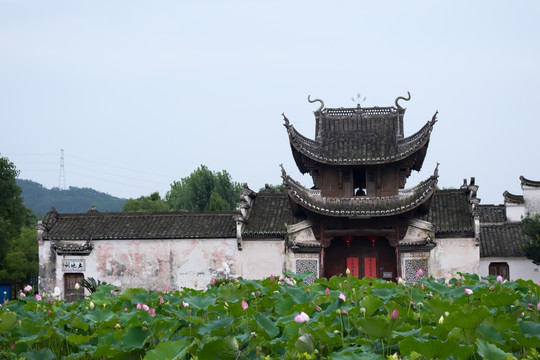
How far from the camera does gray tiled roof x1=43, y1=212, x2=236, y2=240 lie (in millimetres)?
21266

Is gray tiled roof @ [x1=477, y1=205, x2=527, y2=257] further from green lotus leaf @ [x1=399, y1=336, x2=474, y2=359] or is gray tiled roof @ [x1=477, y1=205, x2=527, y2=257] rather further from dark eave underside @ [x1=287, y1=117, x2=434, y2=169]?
green lotus leaf @ [x1=399, y1=336, x2=474, y2=359]

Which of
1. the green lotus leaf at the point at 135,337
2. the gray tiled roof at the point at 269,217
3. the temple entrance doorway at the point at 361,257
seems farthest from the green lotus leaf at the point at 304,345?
the temple entrance doorway at the point at 361,257

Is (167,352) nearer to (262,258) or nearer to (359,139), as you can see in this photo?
(262,258)

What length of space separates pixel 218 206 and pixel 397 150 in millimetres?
19931

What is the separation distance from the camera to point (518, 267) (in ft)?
69.6

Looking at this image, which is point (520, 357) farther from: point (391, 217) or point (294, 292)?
point (391, 217)

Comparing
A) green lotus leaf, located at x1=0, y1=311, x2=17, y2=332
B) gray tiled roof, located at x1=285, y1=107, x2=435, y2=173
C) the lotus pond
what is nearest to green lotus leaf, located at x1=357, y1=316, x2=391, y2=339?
the lotus pond

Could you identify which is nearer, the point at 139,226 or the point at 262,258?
the point at 262,258

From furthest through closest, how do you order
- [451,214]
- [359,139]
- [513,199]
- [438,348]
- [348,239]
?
[513,199] < [359,139] < [451,214] < [348,239] < [438,348]

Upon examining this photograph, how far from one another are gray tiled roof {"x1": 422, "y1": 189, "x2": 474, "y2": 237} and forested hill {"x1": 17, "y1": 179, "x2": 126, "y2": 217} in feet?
438

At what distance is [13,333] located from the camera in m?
5.57

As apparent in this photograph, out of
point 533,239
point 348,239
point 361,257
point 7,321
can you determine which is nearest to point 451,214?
point 533,239

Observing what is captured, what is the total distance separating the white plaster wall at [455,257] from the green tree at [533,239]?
1.62 m

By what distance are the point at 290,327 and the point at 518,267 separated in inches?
737
